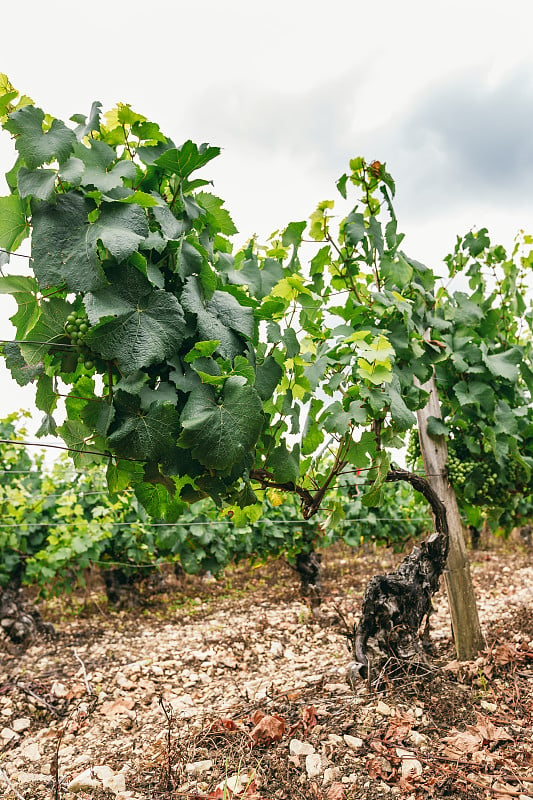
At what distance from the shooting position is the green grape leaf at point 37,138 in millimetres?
1436

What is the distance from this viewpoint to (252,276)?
2.11m

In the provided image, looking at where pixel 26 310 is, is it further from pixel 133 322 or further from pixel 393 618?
pixel 393 618

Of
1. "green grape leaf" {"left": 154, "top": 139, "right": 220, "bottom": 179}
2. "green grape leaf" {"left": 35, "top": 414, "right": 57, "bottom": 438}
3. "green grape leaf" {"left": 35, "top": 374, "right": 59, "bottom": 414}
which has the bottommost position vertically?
"green grape leaf" {"left": 35, "top": 414, "right": 57, "bottom": 438}

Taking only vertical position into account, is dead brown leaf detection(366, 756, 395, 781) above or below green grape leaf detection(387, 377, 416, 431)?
below

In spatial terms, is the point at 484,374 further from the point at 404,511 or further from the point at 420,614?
the point at 404,511

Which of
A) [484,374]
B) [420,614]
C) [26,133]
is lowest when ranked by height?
[420,614]

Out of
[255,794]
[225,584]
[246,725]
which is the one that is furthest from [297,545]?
[255,794]

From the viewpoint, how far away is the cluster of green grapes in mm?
1525

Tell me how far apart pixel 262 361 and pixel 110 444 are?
0.60 m

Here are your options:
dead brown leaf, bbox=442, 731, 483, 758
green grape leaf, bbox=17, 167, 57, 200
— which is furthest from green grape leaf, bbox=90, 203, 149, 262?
dead brown leaf, bbox=442, 731, 483, 758

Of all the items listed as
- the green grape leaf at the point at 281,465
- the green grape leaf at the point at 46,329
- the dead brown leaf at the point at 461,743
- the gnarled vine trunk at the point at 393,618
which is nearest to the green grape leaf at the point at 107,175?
the green grape leaf at the point at 46,329

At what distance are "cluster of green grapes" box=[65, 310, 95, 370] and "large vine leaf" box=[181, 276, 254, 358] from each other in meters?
0.28

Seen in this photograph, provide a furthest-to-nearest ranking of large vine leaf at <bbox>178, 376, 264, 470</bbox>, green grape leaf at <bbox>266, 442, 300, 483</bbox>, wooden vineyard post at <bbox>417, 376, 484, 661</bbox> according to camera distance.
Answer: wooden vineyard post at <bbox>417, 376, 484, 661</bbox>, green grape leaf at <bbox>266, 442, 300, 483</bbox>, large vine leaf at <bbox>178, 376, 264, 470</bbox>

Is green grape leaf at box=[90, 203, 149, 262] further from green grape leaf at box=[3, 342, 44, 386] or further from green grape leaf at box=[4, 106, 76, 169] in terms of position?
green grape leaf at box=[3, 342, 44, 386]
